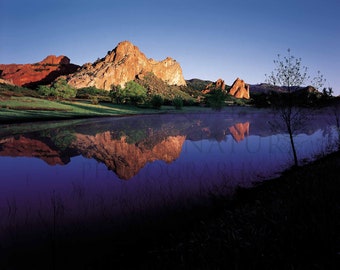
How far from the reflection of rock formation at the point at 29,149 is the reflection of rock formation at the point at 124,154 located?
2477 millimetres

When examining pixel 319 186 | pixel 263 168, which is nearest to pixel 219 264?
pixel 319 186

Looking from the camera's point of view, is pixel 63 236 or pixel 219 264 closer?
pixel 219 264

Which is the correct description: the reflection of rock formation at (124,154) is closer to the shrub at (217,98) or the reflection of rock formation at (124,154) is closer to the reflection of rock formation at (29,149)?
the reflection of rock formation at (29,149)

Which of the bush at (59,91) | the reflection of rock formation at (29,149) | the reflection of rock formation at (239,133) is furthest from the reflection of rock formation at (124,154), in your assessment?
the bush at (59,91)

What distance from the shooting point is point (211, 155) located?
64.5 feet

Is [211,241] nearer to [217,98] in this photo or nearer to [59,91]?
[59,91]

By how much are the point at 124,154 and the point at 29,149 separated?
373 inches

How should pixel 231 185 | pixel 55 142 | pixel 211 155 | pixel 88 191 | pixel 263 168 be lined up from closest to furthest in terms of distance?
pixel 88 191, pixel 231 185, pixel 263 168, pixel 211 155, pixel 55 142

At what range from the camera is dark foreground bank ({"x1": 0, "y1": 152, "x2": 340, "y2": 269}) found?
4.73 meters

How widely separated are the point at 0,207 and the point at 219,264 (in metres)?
9.14

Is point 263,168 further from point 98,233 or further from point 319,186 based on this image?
point 98,233

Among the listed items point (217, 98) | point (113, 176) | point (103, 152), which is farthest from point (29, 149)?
point (217, 98)

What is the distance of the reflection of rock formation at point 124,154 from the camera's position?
52.0 ft

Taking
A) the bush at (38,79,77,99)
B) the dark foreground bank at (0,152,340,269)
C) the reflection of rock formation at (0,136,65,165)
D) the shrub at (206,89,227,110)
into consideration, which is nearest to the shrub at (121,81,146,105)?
the bush at (38,79,77,99)
